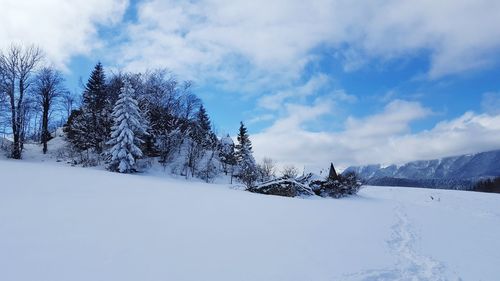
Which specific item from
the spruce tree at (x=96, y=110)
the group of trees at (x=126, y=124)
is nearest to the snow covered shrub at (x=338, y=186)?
the group of trees at (x=126, y=124)

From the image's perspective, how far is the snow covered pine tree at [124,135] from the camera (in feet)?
103

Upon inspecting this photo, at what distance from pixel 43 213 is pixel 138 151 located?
26320mm

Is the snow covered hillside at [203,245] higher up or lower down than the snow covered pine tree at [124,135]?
lower down

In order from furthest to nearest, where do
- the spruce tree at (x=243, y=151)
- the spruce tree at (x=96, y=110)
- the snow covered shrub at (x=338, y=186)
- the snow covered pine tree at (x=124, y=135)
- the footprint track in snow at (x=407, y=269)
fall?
the spruce tree at (x=243, y=151), the spruce tree at (x=96, y=110), the snow covered pine tree at (x=124, y=135), the snow covered shrub at (x=338, y=186), the footprint track in snow at (x=407, y=269)

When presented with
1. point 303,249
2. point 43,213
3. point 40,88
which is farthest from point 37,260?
point 40,88

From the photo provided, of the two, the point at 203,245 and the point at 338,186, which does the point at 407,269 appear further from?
the point at 338,186

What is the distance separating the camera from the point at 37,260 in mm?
4410

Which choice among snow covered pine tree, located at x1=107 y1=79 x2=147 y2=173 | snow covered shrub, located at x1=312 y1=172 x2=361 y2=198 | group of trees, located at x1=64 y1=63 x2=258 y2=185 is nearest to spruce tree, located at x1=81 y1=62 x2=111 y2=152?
group of trees, located at x1=64 y1=63 x2=258 y2=185

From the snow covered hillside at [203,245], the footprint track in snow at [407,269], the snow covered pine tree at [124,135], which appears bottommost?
the footprint track in snow at [407,269]

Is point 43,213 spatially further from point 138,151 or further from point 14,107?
point 14,107

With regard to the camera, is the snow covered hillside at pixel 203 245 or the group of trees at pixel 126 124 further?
the group of trees at pixel 126 124

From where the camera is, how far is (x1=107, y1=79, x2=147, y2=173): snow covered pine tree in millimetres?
31406

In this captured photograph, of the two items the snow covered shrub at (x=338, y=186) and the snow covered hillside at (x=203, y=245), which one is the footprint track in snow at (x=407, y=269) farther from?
the snow covered shrub at (x=338, y=186)

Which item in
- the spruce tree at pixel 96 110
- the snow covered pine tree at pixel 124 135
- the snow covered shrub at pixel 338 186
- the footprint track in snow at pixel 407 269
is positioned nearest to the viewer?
the footprint track in snow at pixel 407 269
